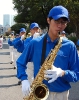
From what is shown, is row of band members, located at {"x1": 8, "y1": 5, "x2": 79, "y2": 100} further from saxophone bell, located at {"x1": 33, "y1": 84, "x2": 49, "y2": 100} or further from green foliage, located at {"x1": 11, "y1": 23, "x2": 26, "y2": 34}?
green foliage, located at {"x1": 11, "y1": 23, "x2": 26, "y2": 34}

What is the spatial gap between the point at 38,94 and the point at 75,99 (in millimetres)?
3747

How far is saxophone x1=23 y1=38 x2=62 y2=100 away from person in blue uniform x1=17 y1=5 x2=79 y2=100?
5 cm

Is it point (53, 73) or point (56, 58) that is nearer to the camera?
point (53, 73)

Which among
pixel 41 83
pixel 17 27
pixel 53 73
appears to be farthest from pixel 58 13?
pixel 17 27

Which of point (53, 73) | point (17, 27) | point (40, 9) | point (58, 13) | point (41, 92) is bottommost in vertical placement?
point (17, 27)

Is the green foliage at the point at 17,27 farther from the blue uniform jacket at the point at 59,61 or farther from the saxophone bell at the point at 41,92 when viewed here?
the saxophone bell at the point at 41,92

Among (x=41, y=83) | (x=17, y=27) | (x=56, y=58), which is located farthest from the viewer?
(x=17, y=27)

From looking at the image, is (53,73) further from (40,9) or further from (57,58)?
(40,9)

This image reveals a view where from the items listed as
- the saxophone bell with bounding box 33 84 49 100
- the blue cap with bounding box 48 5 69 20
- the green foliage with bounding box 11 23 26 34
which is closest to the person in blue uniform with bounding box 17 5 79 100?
the blue cap with bounding box 48 5 69 20

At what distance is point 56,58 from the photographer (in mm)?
2908

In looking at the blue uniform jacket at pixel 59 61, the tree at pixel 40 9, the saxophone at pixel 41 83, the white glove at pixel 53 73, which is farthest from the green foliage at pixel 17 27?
the white glove at pixel 53 73

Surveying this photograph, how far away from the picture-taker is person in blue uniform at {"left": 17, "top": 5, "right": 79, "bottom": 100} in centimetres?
287

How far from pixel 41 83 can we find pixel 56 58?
33 centimetres

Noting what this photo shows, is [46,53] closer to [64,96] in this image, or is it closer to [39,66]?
[39,66]
